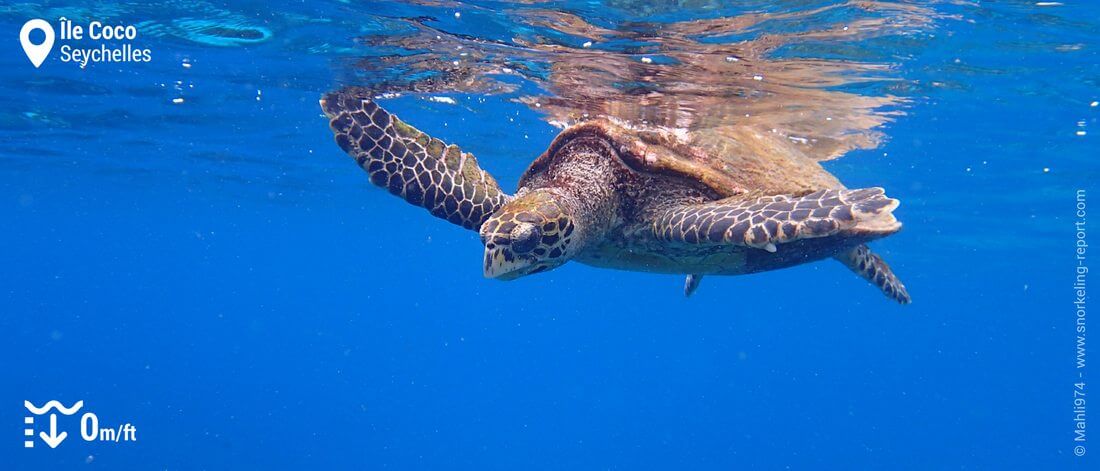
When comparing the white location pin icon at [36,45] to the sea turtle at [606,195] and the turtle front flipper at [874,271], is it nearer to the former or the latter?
the sea turtle at [606,195]

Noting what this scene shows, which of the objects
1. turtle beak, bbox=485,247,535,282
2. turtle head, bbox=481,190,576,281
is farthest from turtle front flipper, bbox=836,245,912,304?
turtle beak, bbox=485,247,535,282

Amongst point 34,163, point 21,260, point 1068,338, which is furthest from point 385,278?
point 1068,338

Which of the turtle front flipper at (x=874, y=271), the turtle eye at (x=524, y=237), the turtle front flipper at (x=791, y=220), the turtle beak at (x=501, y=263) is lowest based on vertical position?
the turtle front flipper at (x=874, y=271)

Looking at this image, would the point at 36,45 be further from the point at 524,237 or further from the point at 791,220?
the point at 791,220

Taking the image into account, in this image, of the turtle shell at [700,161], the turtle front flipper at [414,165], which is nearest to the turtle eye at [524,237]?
the turtle front flipper at [414,165]

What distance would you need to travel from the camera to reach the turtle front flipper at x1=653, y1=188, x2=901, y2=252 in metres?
4.94

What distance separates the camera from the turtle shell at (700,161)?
7.25m

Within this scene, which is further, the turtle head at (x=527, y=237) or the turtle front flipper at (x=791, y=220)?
the turtle head at (x=527, y=237)

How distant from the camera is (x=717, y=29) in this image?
8273 mm

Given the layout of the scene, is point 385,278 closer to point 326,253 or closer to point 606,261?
point 326,253

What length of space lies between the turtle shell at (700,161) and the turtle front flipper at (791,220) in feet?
2.95

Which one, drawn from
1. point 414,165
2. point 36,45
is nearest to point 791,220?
point 414,165

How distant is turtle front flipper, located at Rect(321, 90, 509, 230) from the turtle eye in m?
1.44

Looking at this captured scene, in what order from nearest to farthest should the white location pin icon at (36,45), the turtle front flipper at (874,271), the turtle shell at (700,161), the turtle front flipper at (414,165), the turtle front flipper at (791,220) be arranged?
the turtle front flipper at (791,220) < the turtle front flipper at (414,165) < the turtle shell at (700,161) < the turtle front flipper at (874,271) < the white location pin icon at (36,45)
